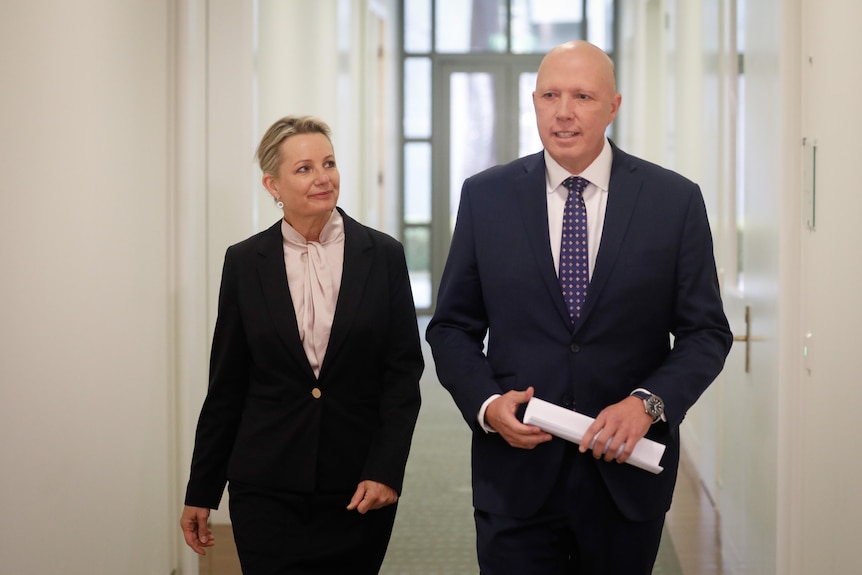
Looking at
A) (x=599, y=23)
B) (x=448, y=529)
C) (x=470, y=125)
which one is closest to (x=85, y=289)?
(x=448, y=529)

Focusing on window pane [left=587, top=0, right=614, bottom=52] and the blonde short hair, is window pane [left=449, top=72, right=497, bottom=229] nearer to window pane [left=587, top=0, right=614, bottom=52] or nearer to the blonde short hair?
window pane [left=587, top=0, right=614, bottom=52]

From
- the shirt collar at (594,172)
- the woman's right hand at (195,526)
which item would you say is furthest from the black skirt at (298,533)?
the shirt collar at (594,172)

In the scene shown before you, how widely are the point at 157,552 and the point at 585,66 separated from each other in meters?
2.58

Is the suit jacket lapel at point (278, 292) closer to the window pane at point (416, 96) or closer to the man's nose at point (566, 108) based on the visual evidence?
the man's nose at point (566, 108)

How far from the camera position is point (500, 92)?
1408 centimetres

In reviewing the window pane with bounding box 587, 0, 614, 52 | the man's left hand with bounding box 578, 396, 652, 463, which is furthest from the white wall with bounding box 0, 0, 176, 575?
the window pane with bounding box 587, 0, 614, 52

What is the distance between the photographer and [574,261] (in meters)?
2.46

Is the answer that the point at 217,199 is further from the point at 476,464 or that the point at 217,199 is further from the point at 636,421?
the point at 636,421

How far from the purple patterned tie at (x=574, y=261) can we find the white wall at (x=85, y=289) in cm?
137

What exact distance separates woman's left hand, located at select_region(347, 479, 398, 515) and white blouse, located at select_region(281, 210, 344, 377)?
31cm

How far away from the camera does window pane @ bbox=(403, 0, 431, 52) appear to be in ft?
45.4

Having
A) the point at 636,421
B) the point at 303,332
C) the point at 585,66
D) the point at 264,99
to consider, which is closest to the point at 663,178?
the point at 585,66

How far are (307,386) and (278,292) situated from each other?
25cm

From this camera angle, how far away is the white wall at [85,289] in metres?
2.77
